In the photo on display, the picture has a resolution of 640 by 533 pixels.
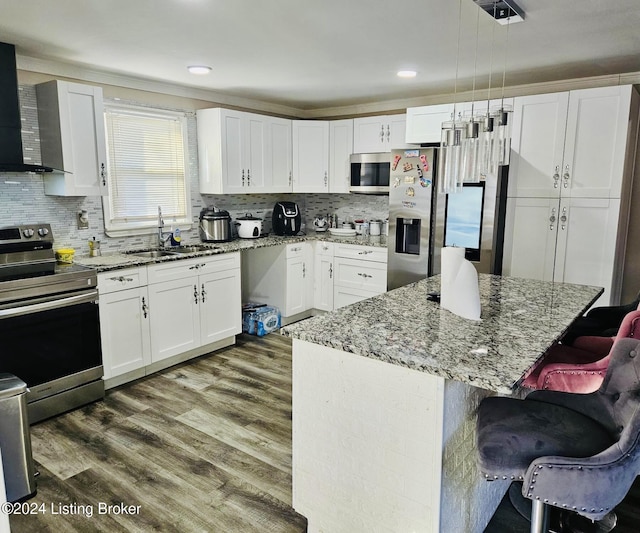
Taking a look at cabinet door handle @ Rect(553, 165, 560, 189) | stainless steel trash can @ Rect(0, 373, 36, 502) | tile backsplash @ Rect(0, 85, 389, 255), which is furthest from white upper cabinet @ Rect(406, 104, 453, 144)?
stainless steel trash can @ Rect(0, 373, 36, 502)

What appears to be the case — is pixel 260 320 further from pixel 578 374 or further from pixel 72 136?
pixel 578 374

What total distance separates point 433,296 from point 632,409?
1076 millimetres

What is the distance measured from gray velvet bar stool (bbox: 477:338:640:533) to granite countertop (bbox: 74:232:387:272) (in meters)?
2.67

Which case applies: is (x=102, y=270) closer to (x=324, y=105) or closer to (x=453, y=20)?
(x=453, y=20)

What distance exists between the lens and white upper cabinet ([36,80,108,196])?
129 inches

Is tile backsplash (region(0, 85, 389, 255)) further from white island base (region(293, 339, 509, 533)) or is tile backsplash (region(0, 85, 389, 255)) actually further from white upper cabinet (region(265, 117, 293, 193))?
white island base (region(293, 339, 509, 533))

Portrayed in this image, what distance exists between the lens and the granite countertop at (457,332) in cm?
153

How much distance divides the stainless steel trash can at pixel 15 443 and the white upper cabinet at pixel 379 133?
376 centimetres

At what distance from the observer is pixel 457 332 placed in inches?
74.7

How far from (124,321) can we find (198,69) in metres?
1.95

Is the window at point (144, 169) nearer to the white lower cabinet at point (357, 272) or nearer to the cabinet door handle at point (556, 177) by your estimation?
the white lower cabinet at point (357, 272)

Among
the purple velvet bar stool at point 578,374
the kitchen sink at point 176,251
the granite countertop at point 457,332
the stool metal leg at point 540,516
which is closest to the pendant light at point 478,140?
the granite countertop at point 457,332

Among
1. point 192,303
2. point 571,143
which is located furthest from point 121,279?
point 571,143

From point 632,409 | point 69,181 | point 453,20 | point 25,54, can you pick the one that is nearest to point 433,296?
point 632,409
